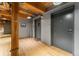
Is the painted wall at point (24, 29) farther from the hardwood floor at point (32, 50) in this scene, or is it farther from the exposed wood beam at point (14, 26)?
the exposed wood beam at point (14, 26)

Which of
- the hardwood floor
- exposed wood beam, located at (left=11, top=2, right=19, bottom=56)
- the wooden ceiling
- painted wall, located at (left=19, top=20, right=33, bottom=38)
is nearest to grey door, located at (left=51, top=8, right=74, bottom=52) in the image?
the hardwood floor

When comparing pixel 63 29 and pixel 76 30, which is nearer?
pixel 76 30

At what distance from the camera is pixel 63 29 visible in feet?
14.6

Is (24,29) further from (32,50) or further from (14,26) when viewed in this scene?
(14,26)

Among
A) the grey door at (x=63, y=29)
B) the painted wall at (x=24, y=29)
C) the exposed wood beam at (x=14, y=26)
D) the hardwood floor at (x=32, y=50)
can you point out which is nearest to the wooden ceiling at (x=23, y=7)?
the exposed wood beam at (x=14, y=26)

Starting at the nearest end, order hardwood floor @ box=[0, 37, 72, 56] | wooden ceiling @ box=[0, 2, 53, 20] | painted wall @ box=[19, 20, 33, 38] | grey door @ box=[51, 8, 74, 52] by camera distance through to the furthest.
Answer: wooden ceiling @ box=[0, 2, 53, 20] < hardwood floor @ box=[0, 37, 72, 56] < grey door @ box=[51, 8, 74, 52] < painted wall @ box=[19, 20, 33, 38]

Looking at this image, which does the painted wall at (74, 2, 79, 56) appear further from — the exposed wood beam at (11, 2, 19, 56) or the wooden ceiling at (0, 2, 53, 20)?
the exposed wood beam at (11, 2, 19, 56)

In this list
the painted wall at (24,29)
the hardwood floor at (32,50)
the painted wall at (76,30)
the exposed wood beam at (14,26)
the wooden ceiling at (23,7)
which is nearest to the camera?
the exposed wood beam at (14,26)

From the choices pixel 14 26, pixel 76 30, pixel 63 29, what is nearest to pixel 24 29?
pixel 63 29

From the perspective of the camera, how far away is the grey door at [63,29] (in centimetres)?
394

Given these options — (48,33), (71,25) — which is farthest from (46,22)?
(71,25)

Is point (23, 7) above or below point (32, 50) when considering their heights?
above

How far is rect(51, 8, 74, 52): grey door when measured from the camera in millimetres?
3936

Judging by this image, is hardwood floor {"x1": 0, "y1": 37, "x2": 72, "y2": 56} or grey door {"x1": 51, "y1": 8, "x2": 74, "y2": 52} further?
grey door {"x1": 51, "y1": 8, "x2": 74, "y2": 52}
